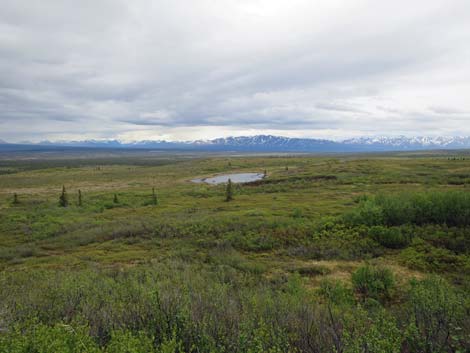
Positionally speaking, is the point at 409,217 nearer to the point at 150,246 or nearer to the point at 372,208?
the point at 372,208

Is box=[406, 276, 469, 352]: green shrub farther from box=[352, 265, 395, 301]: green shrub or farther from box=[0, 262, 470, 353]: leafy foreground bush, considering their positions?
box=[352, 265, 395, 301]: green shrub

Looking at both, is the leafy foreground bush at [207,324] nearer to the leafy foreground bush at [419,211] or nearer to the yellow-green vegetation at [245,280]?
the yellow-green vegetation at [245,280]

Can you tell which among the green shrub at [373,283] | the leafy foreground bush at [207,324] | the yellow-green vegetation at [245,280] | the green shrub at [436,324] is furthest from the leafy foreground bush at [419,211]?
the green shrub at [436,324]

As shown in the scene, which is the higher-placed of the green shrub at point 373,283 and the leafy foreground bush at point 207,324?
the leafy foreground bush at point 207,324

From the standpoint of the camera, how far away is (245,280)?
32.4 feet

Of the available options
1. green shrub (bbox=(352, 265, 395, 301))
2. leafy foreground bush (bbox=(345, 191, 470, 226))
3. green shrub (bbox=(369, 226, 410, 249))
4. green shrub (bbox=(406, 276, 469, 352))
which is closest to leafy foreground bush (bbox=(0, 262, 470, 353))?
green shrub (bbox=(406, 276, 469, 352))

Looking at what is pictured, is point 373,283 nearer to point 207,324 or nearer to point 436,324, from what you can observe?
point 436,324

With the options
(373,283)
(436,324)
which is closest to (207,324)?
(436,324)

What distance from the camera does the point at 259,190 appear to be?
1793 inches

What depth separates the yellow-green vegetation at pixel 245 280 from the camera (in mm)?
4766

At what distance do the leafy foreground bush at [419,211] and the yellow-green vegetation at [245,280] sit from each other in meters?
0.07

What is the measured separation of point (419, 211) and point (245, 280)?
13371 mm

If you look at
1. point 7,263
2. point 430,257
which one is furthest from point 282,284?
point 7,263

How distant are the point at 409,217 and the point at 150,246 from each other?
1623 centimetres
